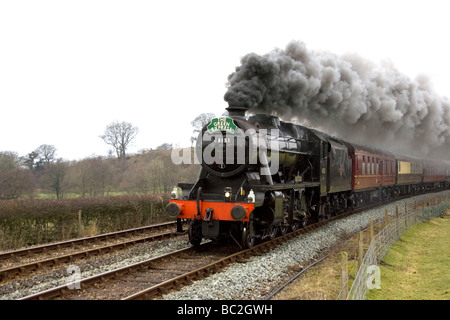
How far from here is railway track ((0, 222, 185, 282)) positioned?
29.1ft

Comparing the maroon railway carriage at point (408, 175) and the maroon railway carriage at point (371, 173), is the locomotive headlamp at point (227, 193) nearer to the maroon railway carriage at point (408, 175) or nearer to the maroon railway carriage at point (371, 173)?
the maroon railway carriage at point (371, 173)

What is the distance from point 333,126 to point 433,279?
14.3 m

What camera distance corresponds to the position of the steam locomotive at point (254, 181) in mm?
10352

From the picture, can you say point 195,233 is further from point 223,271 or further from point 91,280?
point 91,280

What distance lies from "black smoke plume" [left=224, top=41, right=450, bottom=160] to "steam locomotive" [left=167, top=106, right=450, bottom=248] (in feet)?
4.64

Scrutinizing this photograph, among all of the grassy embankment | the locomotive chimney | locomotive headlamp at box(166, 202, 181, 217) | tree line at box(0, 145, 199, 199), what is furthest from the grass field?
tree line at box(0, 145, 199, 199)

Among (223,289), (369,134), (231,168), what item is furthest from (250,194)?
(369,134)

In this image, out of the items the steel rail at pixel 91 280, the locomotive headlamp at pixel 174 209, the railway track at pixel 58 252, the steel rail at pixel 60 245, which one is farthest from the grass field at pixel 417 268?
the steel rail at pixel 60 245

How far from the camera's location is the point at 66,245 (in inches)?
469

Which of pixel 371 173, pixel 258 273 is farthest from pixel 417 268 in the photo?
pixel 371 173

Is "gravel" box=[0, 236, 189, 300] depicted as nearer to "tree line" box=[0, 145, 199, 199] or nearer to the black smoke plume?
the black smoke plume

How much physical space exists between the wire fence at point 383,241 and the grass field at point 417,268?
0.22 metres

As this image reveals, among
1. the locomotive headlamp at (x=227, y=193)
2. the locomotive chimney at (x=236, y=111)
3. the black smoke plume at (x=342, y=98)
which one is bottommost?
Answer: the locomotive headlamp at (x=227, y=193)
